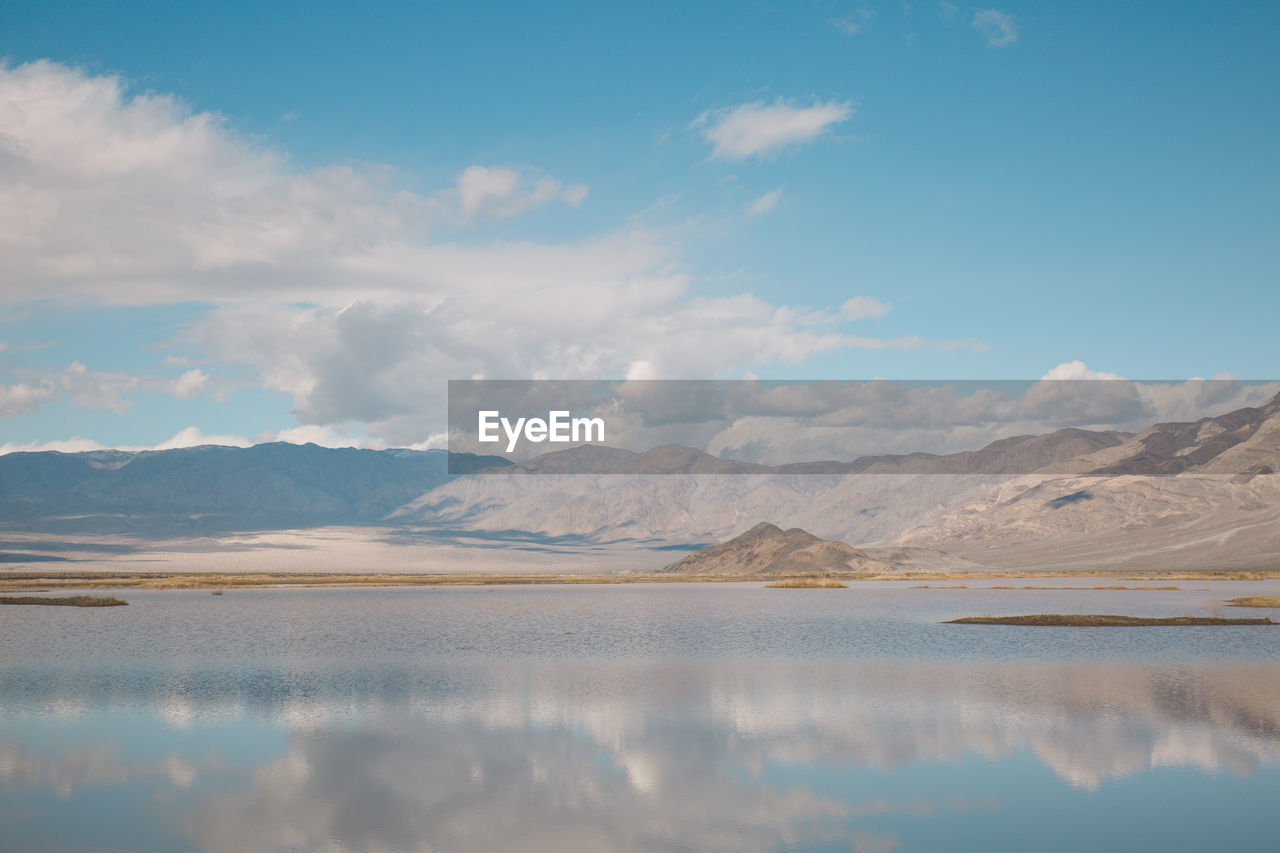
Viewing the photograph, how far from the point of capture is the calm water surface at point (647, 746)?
779 inches

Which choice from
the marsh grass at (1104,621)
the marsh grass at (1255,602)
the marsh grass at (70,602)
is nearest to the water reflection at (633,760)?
the marsh grass at (1104,621)

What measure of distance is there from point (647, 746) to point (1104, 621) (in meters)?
51.6

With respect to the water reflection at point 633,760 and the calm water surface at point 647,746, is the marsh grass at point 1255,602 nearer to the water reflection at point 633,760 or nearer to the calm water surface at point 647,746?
the calm water surface at point 647,746

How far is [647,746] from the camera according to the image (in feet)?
88.2

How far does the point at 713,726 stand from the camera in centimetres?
2969

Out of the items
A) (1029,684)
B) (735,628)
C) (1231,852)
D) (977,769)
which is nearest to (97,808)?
(977,769)

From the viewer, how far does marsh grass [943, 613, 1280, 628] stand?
64.3 metres

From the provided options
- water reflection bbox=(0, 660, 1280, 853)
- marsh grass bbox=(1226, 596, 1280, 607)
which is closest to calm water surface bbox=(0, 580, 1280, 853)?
water reflection bbox=(0, 660, 1280, 853)

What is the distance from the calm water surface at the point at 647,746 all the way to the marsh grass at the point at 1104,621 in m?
10.3

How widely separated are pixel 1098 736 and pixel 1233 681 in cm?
1431

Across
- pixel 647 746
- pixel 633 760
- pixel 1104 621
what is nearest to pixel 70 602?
pixel 647 746

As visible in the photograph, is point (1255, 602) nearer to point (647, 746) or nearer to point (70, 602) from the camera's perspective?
point (647, 746)

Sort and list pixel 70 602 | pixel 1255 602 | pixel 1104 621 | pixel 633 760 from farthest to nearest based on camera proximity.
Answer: pixel 70 602 < pixel 1255 602 < pixel 1104 621 < pixel 633 760

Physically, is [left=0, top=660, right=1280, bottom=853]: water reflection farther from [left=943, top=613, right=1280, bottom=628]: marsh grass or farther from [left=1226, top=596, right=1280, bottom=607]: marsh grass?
[left=1226, top=596, right=1280, bottom=607]: marsh grass
